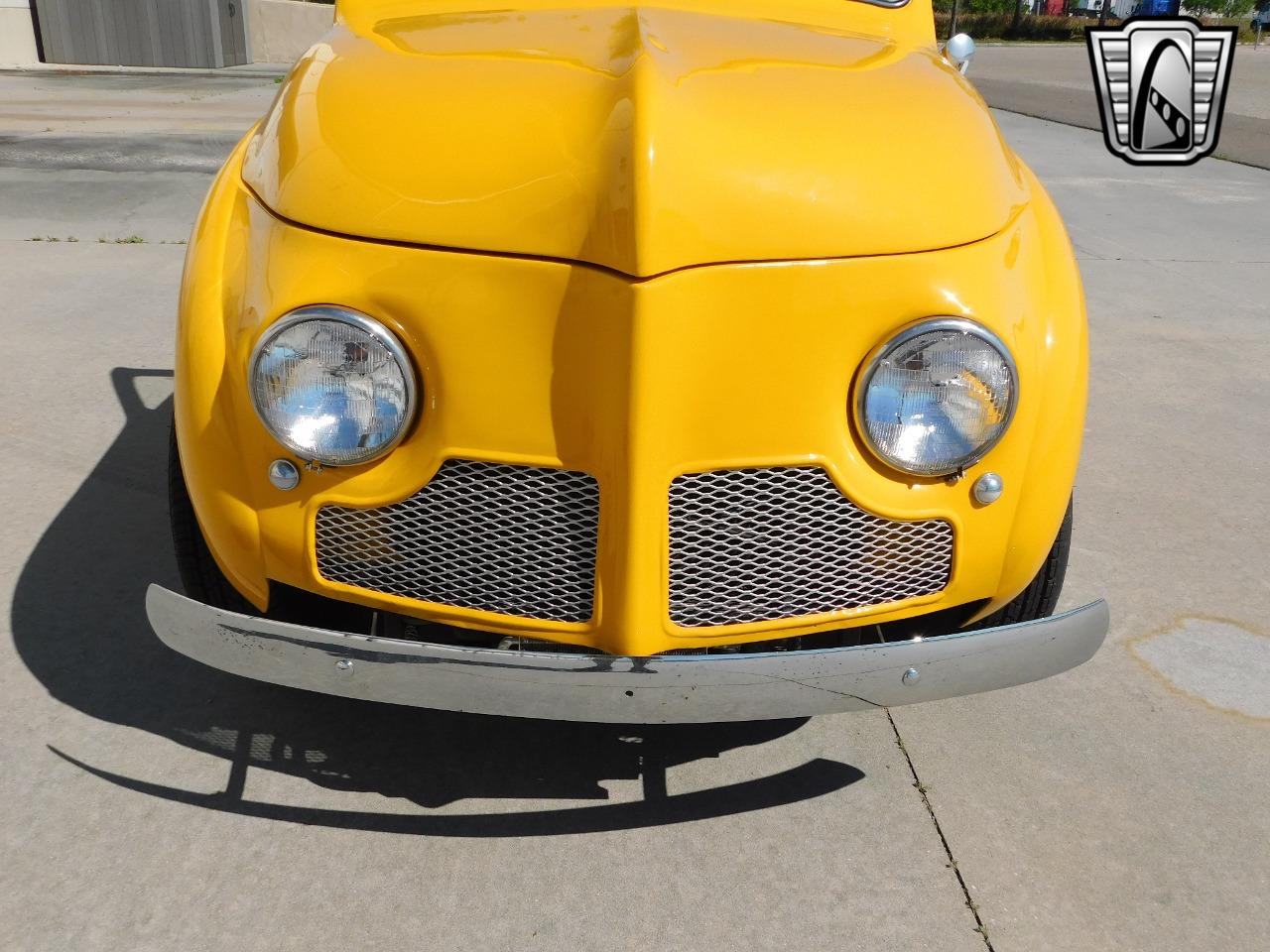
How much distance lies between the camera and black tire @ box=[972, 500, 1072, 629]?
7.16 feet

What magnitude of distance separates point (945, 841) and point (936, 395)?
0.83 meters

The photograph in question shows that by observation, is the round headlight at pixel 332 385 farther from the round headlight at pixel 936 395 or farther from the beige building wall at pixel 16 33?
the beige building wall at pixel 16 33

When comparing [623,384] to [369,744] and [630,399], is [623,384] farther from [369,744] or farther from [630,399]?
[369,744]

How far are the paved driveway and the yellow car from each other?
374mm

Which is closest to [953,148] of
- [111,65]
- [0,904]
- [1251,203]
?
[0,904]

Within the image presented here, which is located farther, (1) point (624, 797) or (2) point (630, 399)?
(1) point (624, 797)

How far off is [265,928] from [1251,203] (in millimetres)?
8110

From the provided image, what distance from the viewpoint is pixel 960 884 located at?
1933 mm

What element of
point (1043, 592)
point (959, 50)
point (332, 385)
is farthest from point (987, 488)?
point (959, 50)

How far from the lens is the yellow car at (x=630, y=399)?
166cm

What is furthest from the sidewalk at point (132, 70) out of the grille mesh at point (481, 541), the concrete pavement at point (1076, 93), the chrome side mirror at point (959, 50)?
the grille mesh at point (481, 541)

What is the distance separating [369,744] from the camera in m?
2.22

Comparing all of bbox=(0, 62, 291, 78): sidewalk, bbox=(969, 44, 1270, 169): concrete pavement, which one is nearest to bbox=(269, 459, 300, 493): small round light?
bbox=(969, 44, 1270, 169): concrete pavement

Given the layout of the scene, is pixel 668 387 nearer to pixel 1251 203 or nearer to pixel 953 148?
pixel 953 148
